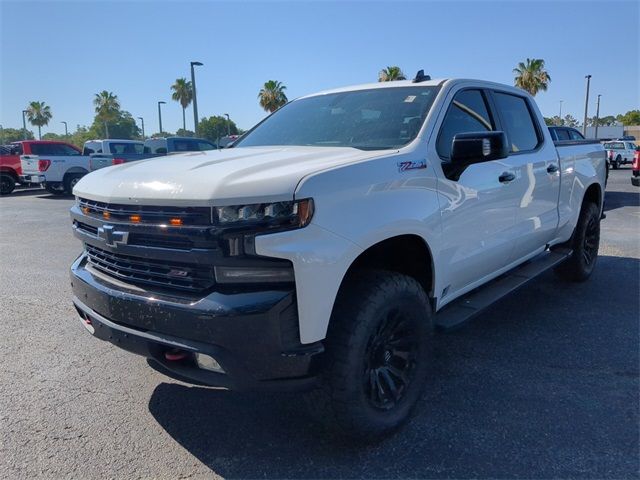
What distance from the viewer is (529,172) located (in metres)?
4.13

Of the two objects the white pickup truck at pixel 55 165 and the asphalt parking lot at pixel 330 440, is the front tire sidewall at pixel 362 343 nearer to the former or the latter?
the asphalt parking lot at pixel 330 440

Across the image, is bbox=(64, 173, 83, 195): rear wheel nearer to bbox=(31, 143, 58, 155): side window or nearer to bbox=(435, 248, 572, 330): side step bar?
bbox=(31, 143, 58, 155): side window

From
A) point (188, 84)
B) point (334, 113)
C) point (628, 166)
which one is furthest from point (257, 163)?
point (188, 84)

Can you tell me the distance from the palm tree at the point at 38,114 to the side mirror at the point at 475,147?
84111 mm

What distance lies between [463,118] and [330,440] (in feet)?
7.51

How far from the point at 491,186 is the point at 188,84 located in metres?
63.5

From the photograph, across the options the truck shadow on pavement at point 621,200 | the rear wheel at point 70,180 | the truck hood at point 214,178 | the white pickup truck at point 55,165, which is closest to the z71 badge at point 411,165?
the truck hood at point 214,178

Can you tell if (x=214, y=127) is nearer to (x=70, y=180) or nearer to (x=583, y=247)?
(x=70, y=180)

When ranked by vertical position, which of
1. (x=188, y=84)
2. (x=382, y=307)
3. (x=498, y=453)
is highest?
(x=188, y=84)

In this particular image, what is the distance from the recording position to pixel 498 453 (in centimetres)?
263

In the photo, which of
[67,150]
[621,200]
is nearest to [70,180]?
[67,150]

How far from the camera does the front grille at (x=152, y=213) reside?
2.27m

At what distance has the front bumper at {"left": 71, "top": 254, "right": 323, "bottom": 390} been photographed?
2189 mm

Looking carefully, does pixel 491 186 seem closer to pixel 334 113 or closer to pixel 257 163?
pixel 334 113
